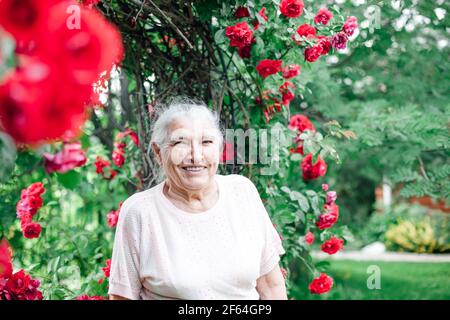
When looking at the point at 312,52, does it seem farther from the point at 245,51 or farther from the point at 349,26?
the point at 245,51

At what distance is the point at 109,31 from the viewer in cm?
43

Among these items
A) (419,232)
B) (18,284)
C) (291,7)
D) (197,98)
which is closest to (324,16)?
(291,7)

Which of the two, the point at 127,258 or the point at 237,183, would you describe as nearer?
the point at 127,258

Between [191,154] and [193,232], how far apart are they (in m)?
0.26

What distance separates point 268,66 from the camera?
219 cm

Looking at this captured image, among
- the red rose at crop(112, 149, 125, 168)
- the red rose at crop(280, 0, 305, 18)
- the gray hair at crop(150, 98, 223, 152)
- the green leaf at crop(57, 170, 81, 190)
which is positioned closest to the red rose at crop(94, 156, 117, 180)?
the red rose at crop(112, 149, 125, 168)

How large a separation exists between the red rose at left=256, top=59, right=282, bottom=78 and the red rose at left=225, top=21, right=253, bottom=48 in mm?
170

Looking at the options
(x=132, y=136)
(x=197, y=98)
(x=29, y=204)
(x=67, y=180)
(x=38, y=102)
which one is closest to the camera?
(x=38, y=102)

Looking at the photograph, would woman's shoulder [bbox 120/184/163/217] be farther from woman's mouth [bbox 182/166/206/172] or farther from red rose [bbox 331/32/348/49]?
red rose [bbox 331/32/348/49]

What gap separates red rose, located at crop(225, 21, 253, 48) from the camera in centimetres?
202

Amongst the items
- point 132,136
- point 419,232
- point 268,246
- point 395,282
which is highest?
point 132,136
